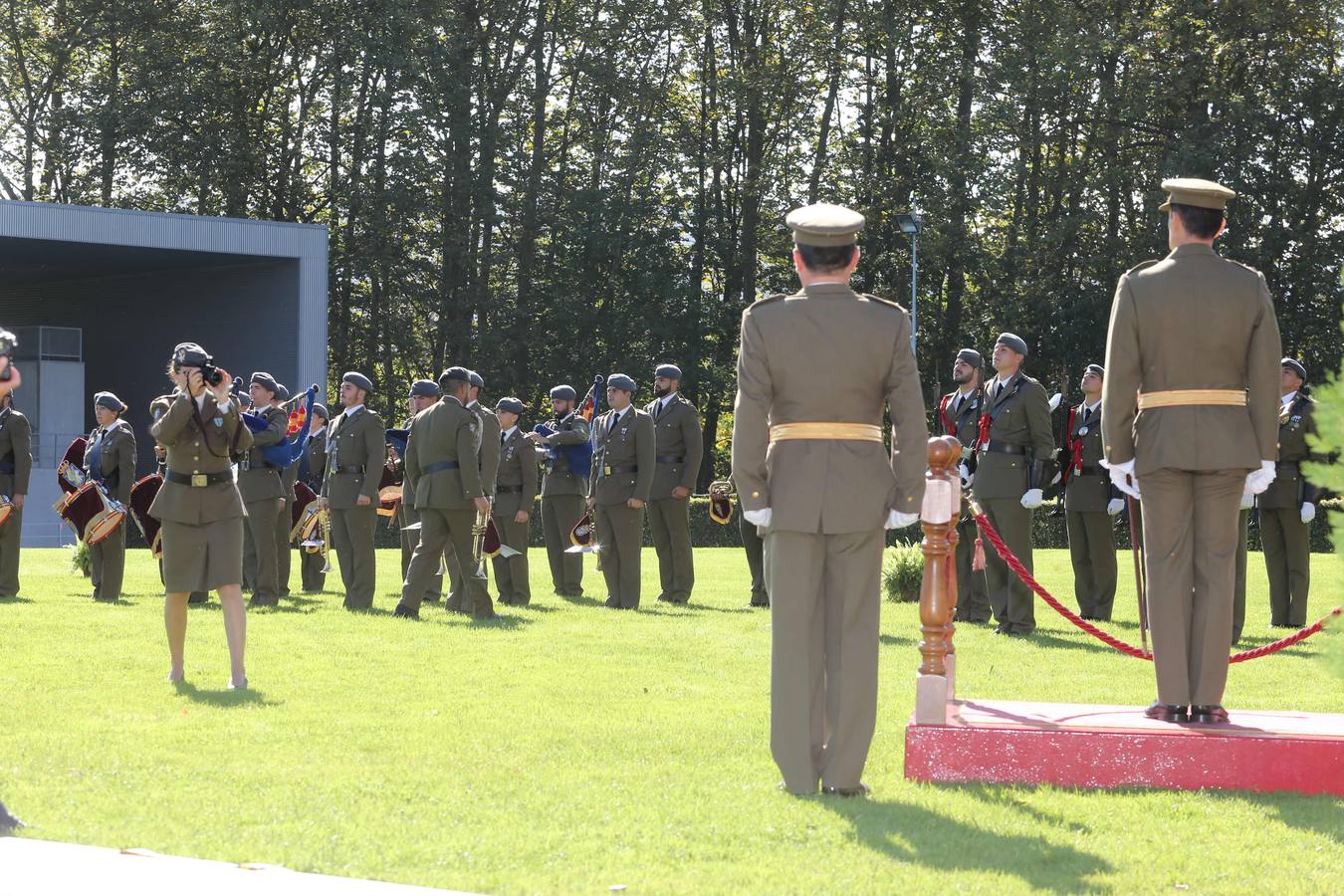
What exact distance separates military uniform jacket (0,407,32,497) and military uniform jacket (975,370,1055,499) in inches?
343

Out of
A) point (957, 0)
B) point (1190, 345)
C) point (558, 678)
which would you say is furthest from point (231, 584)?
point (957, 0)

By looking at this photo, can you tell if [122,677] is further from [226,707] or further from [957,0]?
[957,0]

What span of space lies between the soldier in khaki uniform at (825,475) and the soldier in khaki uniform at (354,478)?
9.19m

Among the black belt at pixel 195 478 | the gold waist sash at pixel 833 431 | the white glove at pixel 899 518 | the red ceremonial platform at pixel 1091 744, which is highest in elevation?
the gold waist sash at pixel 833 431

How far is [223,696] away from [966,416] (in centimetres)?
661

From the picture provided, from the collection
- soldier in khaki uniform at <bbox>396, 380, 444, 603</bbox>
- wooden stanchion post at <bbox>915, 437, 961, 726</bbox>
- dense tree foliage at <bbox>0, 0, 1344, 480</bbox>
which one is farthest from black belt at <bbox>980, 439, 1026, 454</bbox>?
dense tree foliage at <bbox>0, 0, 1344, 480</bbox>

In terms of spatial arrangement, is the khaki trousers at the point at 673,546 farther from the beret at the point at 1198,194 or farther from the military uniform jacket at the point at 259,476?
the beret at the point at 1198,194

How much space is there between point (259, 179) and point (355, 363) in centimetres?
522

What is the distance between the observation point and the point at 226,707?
8680 millimetres

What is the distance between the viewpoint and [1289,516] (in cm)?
1330

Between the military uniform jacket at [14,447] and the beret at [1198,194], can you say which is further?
the military uniform jacket at [14,447]

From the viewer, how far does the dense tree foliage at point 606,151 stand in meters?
37.7

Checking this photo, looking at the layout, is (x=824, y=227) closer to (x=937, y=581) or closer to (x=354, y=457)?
(x=937, y=581)

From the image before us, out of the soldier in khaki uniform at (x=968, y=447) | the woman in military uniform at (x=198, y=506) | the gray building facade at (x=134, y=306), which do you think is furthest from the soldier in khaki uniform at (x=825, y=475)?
the gray building facade at (x=134, y=306)
